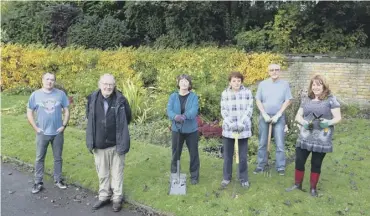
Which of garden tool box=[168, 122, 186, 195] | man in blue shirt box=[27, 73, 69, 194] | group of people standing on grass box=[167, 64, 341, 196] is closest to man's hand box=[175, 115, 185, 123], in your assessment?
group of people standing on grass box=[167, 64, 341, 196]

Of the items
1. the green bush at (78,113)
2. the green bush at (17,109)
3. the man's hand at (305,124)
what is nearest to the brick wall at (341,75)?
the green bush at (78,113)

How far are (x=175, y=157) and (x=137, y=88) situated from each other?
16.2ft

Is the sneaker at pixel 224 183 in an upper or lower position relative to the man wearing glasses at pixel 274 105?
lower

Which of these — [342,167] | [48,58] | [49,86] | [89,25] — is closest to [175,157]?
[49,86]

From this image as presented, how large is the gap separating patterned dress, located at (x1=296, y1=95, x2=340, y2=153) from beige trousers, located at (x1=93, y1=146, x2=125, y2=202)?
250cm

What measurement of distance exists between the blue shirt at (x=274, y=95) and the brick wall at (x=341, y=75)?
218 inches

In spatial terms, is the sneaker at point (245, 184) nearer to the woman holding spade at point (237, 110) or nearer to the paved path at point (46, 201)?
the woman holding spade at point (237, 110)

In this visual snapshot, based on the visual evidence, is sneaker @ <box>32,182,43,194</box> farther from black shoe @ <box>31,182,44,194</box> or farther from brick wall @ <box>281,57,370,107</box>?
brick wall @ <box>281,57,370,107</box>

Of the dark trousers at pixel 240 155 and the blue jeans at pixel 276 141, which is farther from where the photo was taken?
the blue jeans at pixel 276 141

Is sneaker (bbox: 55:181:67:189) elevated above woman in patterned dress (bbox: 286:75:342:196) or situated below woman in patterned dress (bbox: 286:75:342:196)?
below

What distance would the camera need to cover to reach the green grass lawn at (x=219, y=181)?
522 cm

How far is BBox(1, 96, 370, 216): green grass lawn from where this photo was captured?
5219mm

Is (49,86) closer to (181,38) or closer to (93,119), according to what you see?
(93,119)

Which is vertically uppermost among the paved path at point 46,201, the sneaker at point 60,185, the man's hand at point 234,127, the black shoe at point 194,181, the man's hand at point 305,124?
the man's hand at point 305,124
